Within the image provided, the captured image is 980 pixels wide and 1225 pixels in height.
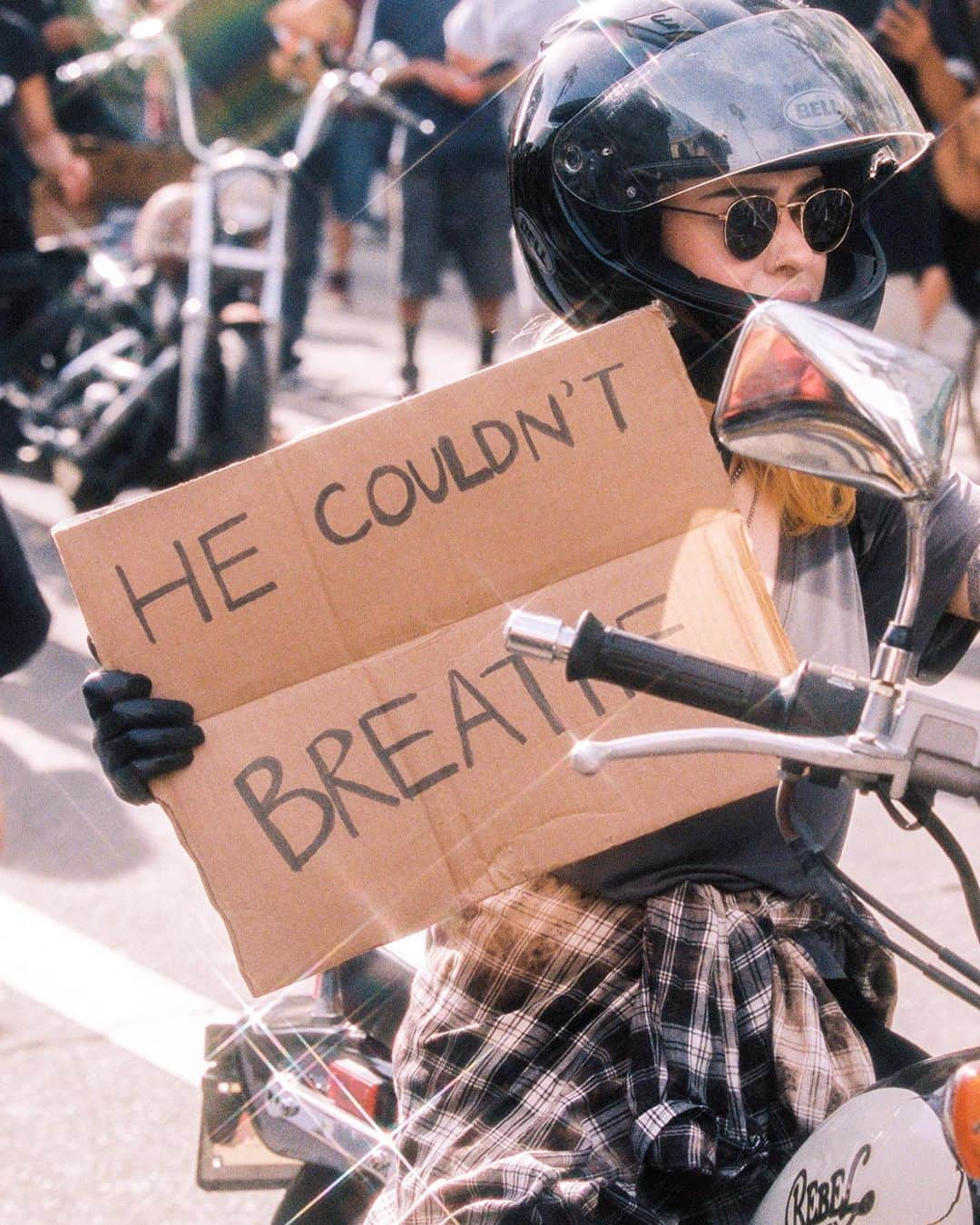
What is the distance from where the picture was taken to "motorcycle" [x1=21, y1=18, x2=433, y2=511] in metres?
6.39

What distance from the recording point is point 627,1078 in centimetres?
171

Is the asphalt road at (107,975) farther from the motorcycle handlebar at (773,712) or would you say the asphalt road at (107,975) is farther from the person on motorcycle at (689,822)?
the motorcycle handlebar at (773,712)

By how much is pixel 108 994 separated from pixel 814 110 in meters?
2.58

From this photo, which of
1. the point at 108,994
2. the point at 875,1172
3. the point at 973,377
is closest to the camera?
the point at 875,1172

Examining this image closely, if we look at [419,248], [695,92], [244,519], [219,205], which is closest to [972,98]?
[419,248]

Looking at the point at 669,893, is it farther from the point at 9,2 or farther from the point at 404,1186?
the point at 9,2

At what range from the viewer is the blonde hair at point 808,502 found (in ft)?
6.43

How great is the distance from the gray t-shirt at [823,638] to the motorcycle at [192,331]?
4.51 meters

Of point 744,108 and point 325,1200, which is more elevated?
point 744,108

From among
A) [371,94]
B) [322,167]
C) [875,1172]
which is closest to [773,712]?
[875,1172]

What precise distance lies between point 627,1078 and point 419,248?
6.25m

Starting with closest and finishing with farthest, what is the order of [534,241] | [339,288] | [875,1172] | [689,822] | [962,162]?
[875,1172] → [689,822] → [534,241] → [962,162] → [339,288]

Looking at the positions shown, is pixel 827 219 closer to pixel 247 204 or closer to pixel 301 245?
pixel 247 204

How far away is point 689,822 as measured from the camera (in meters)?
1.84
